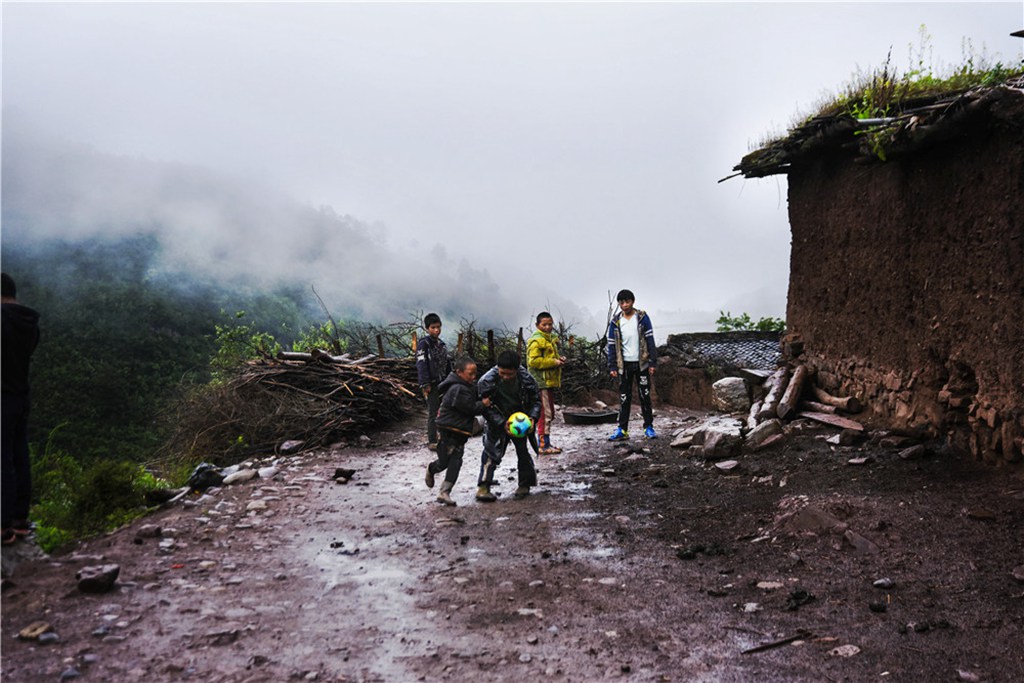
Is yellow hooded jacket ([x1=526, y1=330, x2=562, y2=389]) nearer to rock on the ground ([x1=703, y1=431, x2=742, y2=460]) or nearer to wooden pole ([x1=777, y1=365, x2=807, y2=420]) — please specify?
rock on the ground ([x1=703, y1=431, x2=742, y2=460])

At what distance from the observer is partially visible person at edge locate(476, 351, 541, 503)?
261 inches

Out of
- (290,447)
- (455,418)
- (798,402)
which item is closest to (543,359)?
(455,418)

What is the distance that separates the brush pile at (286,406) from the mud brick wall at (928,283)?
641 cm

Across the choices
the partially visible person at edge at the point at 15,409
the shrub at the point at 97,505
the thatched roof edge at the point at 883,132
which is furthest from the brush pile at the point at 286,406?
the thatched roof edge at the point at 883,132

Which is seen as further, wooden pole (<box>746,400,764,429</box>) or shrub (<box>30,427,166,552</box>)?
wooden pole (<box>746,400,764,429</box>)

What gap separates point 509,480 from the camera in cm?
752

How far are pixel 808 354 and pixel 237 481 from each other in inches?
274

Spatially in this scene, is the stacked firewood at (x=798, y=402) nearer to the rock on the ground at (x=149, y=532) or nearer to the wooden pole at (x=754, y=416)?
the wooden pole at (x=754, y=416)

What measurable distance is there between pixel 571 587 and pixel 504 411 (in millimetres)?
2615

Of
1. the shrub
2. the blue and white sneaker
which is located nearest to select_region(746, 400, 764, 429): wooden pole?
the blue and white sneaker

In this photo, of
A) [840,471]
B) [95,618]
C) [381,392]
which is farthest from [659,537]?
[381,392]

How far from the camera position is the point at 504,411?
22.2ft

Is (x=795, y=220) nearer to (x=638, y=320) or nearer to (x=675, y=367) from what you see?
(x=638, y=320)

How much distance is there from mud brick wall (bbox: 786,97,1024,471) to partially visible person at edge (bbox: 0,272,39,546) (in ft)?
23.0
